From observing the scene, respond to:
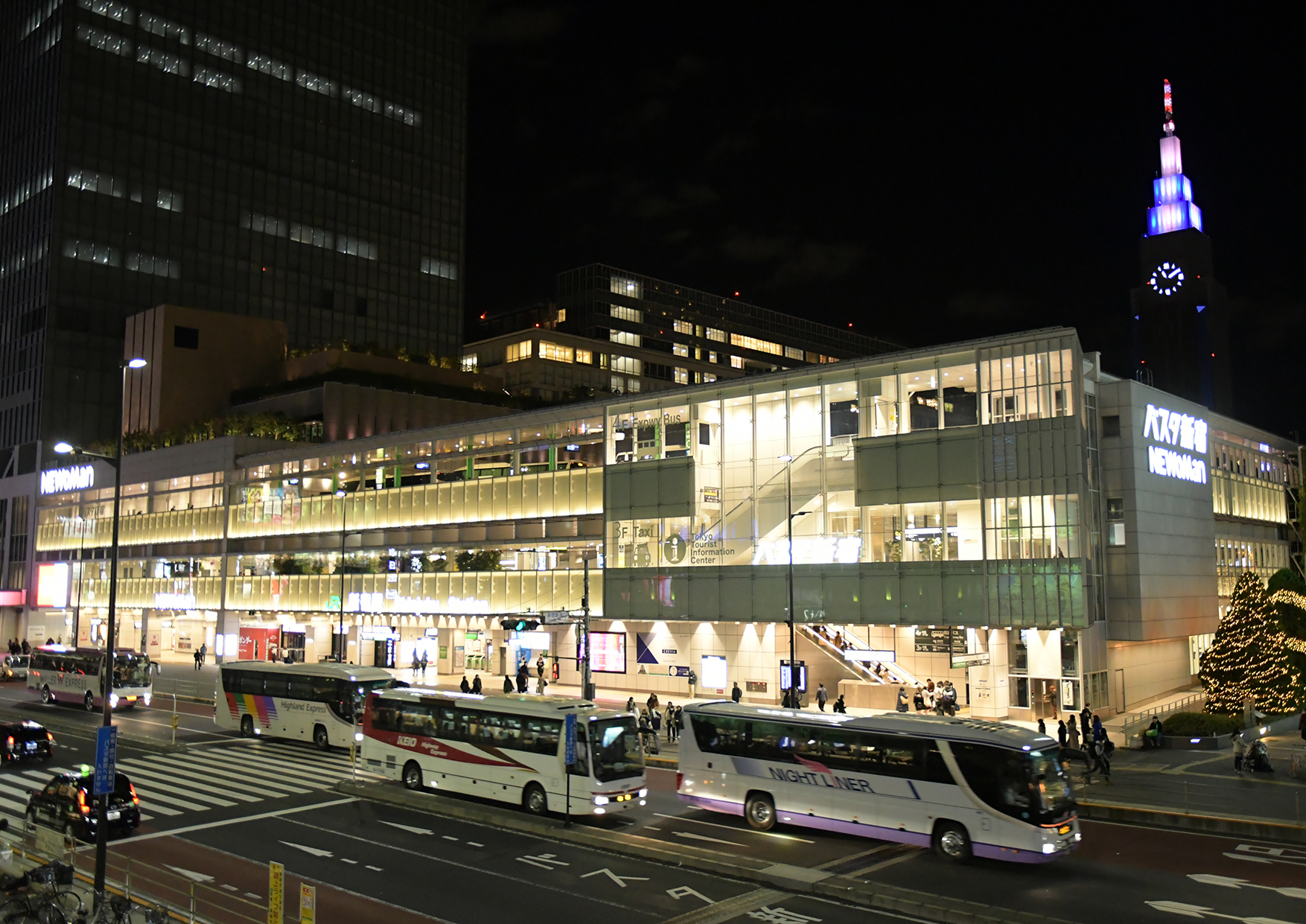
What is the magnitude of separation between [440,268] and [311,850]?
116133 millimetres

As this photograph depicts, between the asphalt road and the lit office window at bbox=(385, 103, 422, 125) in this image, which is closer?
the asphalt road

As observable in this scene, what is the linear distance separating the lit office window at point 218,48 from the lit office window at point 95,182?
1928cm

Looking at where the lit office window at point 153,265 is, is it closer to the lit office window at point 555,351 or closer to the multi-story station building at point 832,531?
the lit office window at point 555,351

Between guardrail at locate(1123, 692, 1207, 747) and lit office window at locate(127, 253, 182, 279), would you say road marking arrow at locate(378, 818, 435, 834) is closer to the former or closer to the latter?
guardrail at locate(1123, 692, 1207, 747)

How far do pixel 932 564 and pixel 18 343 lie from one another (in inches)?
4049

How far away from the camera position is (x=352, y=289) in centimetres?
12381

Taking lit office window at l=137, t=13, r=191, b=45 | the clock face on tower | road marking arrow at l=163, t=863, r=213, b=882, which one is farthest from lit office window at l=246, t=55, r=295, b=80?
the clock face on tower

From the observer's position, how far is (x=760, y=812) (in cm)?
2395

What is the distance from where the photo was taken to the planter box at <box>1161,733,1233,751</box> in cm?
3606

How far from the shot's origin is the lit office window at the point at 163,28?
369 ft

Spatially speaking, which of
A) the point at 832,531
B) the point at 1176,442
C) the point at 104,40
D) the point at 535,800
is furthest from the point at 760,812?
the point at 104,40

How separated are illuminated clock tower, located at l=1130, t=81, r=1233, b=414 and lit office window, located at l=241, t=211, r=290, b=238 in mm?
119369

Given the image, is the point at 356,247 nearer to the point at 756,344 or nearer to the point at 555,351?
the point at 555,351

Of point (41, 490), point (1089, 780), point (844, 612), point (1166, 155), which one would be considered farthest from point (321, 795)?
point (1166, 155)
